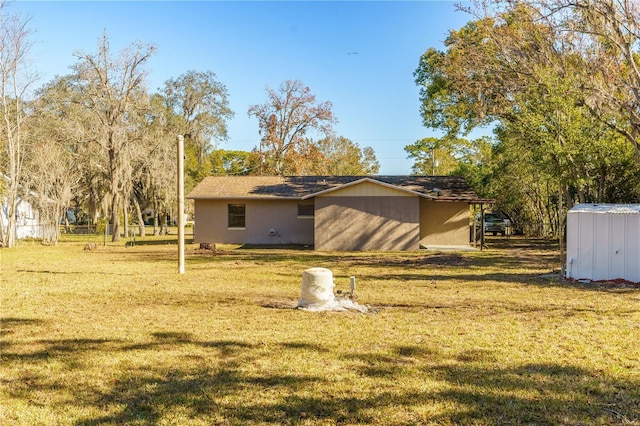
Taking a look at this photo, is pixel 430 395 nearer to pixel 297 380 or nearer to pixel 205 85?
pixel 297 380

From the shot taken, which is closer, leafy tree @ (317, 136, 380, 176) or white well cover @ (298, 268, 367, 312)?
white well cover @ (298, 268, 367, 312)

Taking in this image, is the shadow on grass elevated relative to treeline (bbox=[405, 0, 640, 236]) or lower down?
lower down

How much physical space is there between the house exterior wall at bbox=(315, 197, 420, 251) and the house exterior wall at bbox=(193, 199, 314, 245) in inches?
123

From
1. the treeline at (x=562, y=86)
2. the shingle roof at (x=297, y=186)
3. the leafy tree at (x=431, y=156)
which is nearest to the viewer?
the treeline at (x=562, y=86)

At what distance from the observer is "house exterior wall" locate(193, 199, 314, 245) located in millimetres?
25906

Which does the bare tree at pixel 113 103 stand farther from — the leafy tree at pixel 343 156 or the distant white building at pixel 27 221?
the leafy tree at pixel 343 156

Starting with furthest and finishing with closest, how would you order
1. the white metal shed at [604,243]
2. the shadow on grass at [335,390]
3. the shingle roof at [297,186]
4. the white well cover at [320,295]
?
the shingle roof at [297,186]
the white metal shed at [604,243]
the white well cover at [320,295]
the shadow on grass at [335,390]

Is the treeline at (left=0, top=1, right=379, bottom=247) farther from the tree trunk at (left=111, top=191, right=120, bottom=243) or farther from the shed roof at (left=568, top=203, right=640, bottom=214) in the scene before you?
the shed roof at (left=568, top=203, right=640, bottom=214)

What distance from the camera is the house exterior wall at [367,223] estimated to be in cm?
2256

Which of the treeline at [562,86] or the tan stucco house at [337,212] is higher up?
the treeline at [562,86]

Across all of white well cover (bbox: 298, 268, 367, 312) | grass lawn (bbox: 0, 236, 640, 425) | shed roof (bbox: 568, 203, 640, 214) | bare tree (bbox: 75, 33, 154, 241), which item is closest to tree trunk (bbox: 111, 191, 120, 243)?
bare tree (bbox: 75, 33, 154, 241)

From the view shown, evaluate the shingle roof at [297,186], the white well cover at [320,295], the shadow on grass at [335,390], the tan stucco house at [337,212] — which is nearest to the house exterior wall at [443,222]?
the tan stucco house at [337,212]

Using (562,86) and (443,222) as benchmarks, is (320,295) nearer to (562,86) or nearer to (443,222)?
(562,86)

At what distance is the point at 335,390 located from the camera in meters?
4.61
